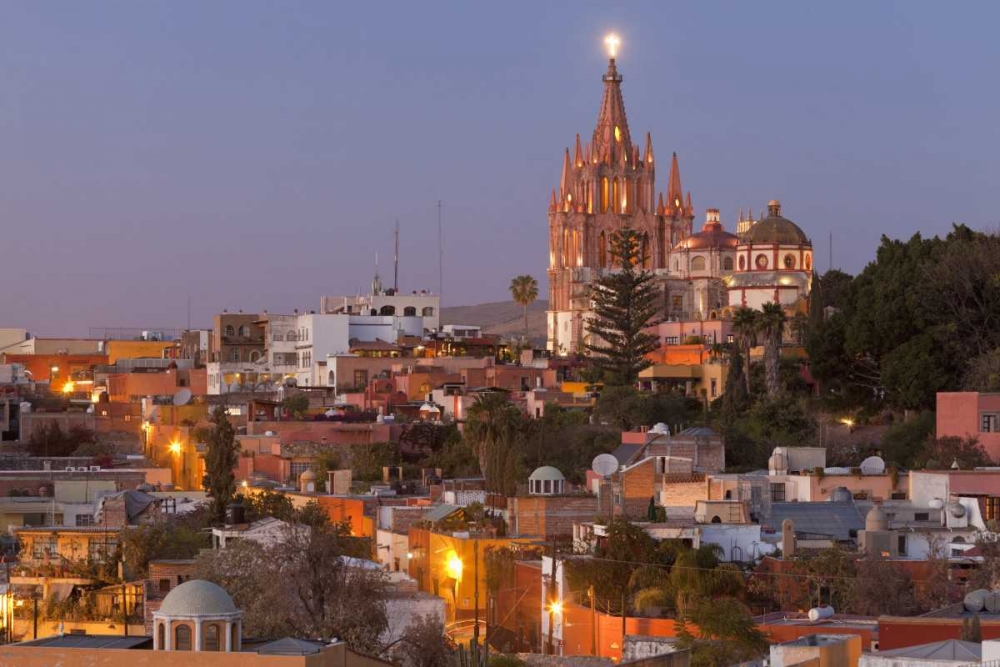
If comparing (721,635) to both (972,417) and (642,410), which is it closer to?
(972,417)

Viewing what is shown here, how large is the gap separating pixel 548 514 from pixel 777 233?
44034 millimetres

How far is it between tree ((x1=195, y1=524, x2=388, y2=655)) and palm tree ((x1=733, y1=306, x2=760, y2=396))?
1072 inches

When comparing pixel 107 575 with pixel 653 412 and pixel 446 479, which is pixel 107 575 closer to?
pixel 446 479

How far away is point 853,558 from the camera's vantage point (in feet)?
101

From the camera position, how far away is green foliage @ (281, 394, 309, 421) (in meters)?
56.2

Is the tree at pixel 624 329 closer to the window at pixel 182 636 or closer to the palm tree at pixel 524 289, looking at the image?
the palm tree at pixel 524 289

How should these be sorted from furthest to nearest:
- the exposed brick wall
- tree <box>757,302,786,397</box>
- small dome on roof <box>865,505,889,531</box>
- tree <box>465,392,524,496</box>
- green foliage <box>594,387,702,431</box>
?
tree <box>757,302,786,397</box>, green foliage <box>594,387,702,431</box>, tree <box>465,392,524,496</box>, the exposed brick wall, small dome on roof <box>865,505,889,531</box>

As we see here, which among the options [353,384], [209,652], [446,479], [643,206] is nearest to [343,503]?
[446,479]

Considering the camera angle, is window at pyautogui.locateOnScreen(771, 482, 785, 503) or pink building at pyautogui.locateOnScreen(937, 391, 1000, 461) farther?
pink building at pyautogui.locateOnScreen(937, 391, 1000, 461)

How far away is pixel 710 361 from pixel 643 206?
134 feet

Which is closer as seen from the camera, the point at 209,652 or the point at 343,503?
the point at 209,652

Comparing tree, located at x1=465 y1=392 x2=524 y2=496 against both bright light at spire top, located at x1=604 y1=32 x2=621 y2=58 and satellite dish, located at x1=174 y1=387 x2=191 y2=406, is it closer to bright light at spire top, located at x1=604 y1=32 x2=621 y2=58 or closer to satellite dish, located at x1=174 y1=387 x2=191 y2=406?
satellite dish, located at x1=174 y1=387 x2=191 y2=406

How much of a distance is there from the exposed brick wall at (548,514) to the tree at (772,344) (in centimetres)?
1676

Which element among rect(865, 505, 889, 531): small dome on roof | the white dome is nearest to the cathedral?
rect(865, 505, 889, 531): small dome on roof
